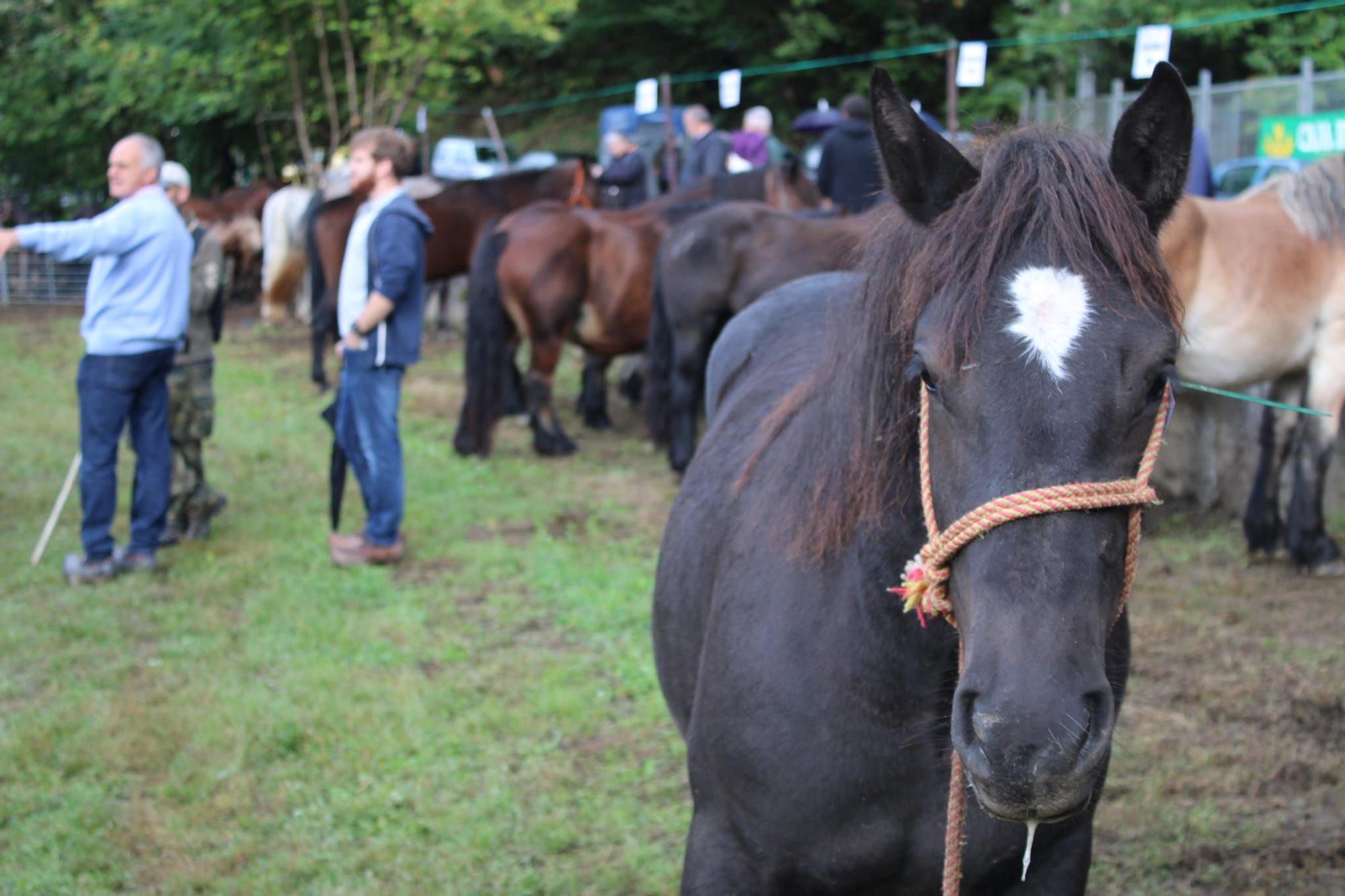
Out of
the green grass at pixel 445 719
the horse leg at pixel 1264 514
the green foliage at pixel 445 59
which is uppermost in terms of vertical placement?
the green foliage at pixel 445 59

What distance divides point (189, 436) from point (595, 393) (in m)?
3.99

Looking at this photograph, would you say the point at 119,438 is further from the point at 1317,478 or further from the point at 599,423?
the point at 1317,478

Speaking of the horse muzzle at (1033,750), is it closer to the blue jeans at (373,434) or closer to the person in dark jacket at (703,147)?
the blue jeans at (373,434)

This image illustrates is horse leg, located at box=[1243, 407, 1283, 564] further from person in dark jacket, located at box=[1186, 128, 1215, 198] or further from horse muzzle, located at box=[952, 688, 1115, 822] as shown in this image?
horse muzzle, located at box=[952, 688, 1115, 822]

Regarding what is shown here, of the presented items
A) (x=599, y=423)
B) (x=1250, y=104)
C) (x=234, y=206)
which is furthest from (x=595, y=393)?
(x=234, y=206)

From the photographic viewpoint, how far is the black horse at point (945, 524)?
4.99 ft

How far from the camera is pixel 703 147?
1224 cm

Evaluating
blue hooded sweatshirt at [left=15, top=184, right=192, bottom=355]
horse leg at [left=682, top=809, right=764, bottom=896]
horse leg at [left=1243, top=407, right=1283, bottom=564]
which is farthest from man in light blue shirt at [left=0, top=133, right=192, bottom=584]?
horse leg at [left=1243, top=407, right=1283, bottom=564]

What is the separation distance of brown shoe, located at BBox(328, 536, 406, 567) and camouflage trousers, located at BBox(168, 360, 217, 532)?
90cm

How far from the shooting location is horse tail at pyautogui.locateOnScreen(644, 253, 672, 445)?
837 cm

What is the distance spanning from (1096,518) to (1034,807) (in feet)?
1.21

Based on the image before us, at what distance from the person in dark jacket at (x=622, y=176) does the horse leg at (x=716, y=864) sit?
10.3 m

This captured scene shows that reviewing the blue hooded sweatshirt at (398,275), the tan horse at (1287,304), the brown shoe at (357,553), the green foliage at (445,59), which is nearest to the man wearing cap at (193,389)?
the brown shoe at (357,553)

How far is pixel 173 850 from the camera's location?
3520 mm
